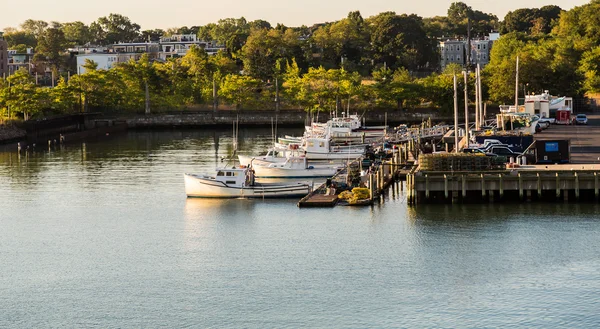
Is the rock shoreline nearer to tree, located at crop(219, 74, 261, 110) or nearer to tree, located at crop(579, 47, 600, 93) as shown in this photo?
tree, located at crop(219, 74, 261, 110)

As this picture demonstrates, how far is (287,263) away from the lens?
5231 centimetres

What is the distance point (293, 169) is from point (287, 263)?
27086mm

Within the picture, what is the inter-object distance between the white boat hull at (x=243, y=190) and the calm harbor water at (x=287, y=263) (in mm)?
880

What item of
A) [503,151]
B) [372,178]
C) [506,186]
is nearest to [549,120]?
[503,151]

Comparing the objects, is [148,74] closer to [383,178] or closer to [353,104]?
[353,104]

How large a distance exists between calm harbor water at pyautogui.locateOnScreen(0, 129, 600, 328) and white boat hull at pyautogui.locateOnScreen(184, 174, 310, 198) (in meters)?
0.88

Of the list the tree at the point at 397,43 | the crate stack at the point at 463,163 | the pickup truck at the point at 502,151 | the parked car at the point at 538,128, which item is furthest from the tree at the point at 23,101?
the crate stack at the point at 463,163

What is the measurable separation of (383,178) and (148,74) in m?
96.4

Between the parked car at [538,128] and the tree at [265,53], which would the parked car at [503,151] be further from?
the tree at [265,53]

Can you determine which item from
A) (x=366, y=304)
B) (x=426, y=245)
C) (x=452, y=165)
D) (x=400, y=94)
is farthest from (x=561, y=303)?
(x=400, y=94)

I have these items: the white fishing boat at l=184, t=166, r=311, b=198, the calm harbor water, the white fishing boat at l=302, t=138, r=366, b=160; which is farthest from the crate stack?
the white fishing boat at l=302, t=138, r=366, b=160

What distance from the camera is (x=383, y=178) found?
73.9 m

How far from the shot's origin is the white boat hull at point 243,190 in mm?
71062

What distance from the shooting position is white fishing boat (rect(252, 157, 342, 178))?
78.4 metres
